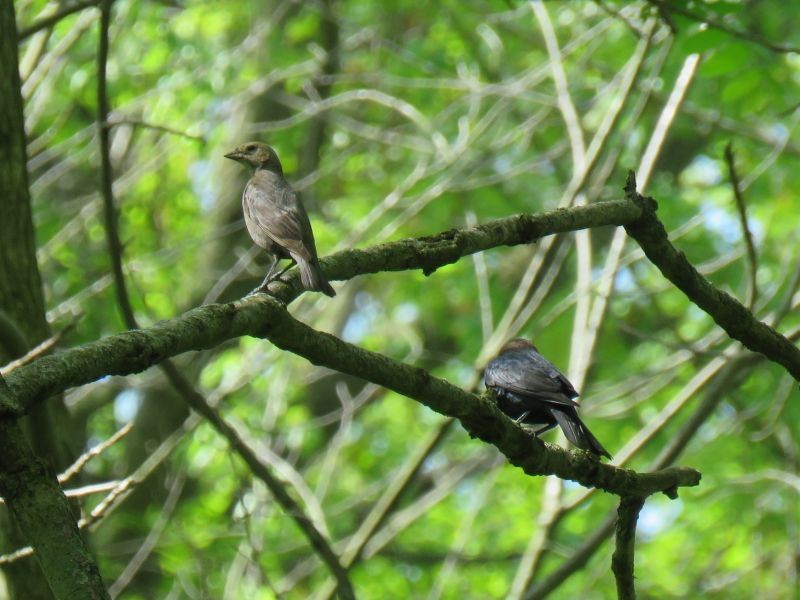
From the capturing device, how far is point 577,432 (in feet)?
14.4

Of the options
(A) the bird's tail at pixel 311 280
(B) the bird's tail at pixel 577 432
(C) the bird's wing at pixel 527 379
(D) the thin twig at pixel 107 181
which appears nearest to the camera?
(A) the bird's tail at pixel 311 280

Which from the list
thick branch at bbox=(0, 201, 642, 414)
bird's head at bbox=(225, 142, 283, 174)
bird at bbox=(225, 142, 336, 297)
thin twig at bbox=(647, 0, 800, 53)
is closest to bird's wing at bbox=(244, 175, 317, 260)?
bird at bbox=(225, 142, 336, 297)

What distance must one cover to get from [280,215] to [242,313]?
9.45ft

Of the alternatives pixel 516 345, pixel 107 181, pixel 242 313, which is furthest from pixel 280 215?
pixel 242 313

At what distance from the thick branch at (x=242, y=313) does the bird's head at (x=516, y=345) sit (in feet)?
8.62

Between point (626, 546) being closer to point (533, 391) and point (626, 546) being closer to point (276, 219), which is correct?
point (533, 391)

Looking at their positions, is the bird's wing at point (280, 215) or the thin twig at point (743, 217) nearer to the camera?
the thin twig at point (743, 217)

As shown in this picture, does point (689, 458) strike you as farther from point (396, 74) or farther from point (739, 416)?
point (396, 74)

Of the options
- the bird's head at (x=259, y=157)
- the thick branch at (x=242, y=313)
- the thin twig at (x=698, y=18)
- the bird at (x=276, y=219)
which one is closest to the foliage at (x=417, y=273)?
the bird's head at (x=259, y=157)

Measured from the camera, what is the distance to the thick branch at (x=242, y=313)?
1.81 metres

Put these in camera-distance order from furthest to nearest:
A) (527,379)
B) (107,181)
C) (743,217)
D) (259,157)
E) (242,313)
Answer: (259,157)
(527,379)
(107,181)
(743,217)
(242,313)

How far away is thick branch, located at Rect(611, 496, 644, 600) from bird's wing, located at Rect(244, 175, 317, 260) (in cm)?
177

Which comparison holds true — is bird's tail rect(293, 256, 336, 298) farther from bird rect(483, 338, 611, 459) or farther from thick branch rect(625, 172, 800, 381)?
bird rect(483, 338, 611, 459)

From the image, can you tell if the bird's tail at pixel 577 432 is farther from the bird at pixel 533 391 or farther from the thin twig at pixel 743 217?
the thin twig at pixel 743 217
